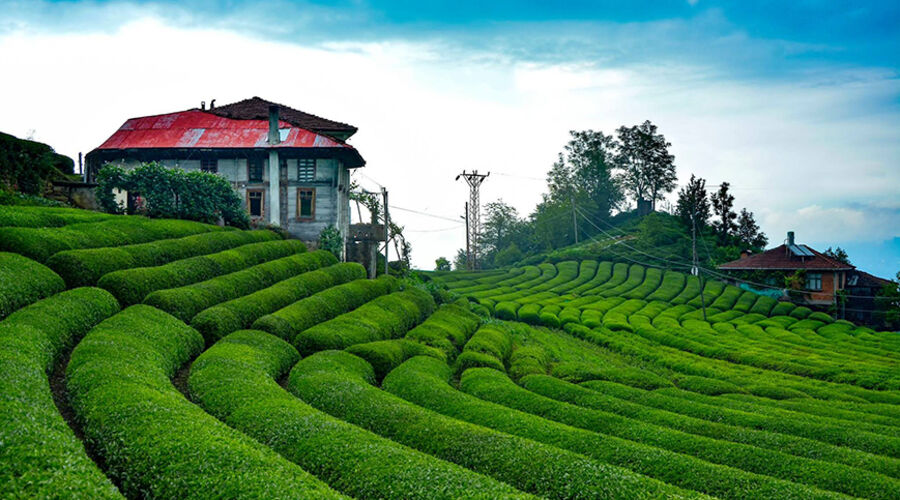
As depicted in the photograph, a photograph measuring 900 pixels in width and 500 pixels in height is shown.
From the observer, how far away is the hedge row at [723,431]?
1716 centimetres

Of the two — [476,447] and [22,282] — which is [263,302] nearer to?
[22,282]

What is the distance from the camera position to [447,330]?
30.6 m

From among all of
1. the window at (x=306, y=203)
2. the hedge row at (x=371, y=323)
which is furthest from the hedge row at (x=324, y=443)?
the window at (x=306, y=203)

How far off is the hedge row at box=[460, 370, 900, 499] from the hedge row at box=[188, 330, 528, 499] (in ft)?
17.5

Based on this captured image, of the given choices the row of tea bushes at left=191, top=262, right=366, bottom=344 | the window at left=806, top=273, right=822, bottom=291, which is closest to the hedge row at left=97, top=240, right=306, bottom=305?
the row of tea bushes at left=191, top=262, right=366, bottom=344

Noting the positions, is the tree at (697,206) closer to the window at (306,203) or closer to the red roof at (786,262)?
the red roof at (786,262)

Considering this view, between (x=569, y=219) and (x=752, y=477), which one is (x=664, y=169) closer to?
(x=569, y=219)

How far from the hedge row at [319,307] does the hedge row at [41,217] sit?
10507 millimetres

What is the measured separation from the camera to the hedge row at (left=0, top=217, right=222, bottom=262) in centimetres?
2355

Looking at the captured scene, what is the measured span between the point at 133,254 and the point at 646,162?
309 feet

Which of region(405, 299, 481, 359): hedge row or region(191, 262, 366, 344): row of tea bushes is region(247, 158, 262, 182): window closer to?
region(191, 262, 366, 344): row of tea bushes

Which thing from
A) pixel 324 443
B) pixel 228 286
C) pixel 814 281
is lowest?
pixel 814 281

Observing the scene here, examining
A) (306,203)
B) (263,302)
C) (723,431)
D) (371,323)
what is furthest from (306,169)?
(723,431)

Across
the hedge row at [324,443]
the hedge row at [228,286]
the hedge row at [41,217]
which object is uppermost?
the hedge row at [41,217]
